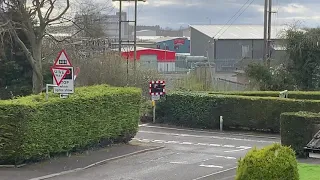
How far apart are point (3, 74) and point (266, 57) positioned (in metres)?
18.4

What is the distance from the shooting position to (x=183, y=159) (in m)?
20.1

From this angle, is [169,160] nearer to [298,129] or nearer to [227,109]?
[298,129]

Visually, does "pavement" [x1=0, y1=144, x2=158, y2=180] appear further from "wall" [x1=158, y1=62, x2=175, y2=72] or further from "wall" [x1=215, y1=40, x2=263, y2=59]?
"wall" [x1=215, y1=40, x2=263, y2=59]

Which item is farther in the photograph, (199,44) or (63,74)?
(199,44)

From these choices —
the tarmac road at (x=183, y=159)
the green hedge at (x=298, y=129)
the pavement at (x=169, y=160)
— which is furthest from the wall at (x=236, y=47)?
the green hedge at (x=298, y=129)

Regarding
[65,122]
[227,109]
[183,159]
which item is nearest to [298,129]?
[183,159]

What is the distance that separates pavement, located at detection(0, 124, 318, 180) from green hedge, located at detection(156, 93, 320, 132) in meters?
1.45

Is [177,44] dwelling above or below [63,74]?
above

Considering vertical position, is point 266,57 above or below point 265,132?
above

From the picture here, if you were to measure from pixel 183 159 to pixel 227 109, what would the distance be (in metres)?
10.8

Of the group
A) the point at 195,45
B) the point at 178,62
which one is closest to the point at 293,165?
the point at 178,62

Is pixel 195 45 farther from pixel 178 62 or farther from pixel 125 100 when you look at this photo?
pixel 125 100

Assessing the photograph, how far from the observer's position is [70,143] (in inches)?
773

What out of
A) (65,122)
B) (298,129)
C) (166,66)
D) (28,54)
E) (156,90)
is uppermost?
(28,54)
